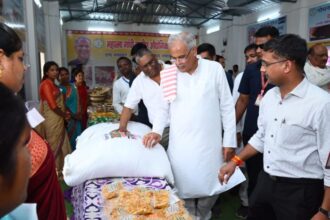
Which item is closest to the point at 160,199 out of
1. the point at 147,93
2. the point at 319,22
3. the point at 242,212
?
the point at 147,93

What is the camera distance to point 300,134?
1.33 metres

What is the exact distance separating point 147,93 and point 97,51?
973cm

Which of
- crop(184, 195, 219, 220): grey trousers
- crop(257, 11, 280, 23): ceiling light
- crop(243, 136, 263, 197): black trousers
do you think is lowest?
crop(184, 195, 219, 220): grey trousers

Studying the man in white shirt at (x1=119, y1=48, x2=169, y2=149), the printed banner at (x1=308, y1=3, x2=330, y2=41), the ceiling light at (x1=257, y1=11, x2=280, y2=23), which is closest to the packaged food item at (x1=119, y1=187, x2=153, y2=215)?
the man in white shirt at (x1=119, y1=48, x2=169, y2=149)

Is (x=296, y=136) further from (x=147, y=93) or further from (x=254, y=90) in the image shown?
(x=147, y=93)

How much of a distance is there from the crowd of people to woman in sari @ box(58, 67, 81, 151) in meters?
2.21

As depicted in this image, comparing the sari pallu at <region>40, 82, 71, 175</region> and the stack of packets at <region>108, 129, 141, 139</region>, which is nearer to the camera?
the stack of packets at <region>108, 129, 141, 139</region>

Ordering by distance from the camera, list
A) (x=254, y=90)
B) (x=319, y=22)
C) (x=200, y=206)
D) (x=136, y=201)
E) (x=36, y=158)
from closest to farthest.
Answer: (x=36, y=158) < (x=136, y=201) < (x=200, y=206) < (x=254, y=90) < (x=319, y=22)

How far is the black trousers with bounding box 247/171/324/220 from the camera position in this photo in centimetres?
135

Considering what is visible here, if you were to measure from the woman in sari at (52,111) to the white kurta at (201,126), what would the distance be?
89.5 inches

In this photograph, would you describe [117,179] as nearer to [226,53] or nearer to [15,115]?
[15,115]

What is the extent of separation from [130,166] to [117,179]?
0.11 metres

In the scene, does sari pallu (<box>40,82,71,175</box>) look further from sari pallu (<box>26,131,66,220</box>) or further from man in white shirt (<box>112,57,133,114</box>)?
sari pallu (<box>26,131,66,220</box>)

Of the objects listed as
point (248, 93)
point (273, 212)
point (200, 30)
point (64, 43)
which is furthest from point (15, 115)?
point (200, 30)
